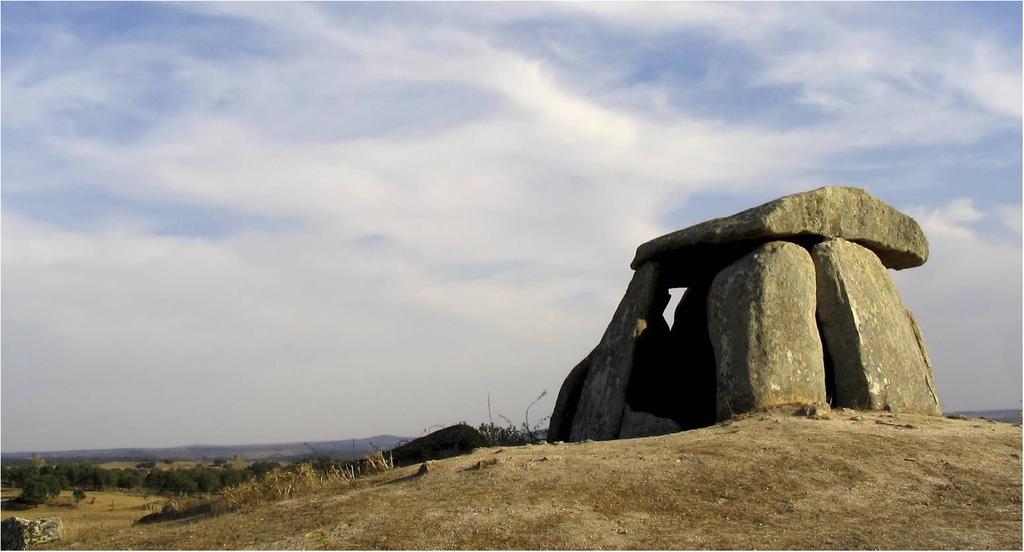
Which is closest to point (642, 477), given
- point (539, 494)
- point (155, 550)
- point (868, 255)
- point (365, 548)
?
point (539, 494)

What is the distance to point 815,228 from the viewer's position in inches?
525

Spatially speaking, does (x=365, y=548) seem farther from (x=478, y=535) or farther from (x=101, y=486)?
(x=101, y=486)

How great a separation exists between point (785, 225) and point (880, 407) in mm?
2599

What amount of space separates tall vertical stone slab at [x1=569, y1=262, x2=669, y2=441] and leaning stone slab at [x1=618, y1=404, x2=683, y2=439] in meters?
0.18

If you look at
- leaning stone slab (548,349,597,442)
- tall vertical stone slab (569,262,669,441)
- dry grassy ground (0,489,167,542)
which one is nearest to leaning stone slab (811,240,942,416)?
tall vertical stone slab (569,262,669,441)

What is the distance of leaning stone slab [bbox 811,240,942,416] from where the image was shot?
12438 mm

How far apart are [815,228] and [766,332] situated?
1.95 m

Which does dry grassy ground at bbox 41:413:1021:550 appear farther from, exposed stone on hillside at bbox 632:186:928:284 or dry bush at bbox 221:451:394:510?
exposed stone on hillside at bbox 632:186:928:284

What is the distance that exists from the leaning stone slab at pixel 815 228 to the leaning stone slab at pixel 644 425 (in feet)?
8.24

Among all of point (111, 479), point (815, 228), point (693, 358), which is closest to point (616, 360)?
point (693, 358)

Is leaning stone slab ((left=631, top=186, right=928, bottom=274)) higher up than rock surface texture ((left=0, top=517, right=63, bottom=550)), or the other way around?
leaning stone slab ((left=631, top=186, right=928, bottom=274))

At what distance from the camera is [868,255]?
14.0 metres

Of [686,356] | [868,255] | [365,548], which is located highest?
[868,255]

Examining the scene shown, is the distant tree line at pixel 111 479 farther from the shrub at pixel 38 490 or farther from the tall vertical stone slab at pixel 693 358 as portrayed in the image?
the tall vertical stone slab at pixel 693 358
